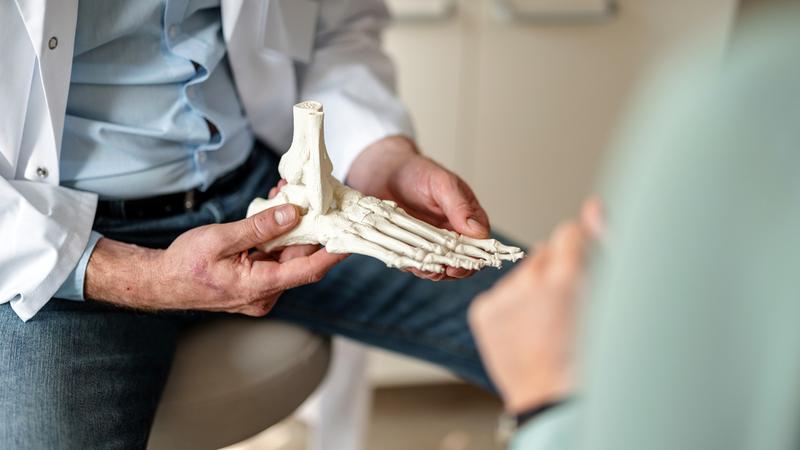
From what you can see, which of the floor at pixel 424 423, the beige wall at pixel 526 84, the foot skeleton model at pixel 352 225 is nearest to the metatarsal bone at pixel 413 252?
the foot skeleton model at pixel 352 225

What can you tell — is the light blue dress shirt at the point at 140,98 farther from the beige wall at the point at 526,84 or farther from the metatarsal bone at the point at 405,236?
the beige wall at the point at 526,84

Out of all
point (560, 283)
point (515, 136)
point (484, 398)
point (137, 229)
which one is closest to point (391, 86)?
point (137, 229)

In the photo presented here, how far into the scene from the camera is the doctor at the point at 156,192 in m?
0.74

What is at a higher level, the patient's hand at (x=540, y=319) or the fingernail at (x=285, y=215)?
the patient's hand at (x=540, y=319)

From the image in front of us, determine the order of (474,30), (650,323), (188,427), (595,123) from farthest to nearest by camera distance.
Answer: (595,123)
(474,30)
(188,427)
(650,323)

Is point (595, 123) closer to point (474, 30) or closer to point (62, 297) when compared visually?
point (474, 30)

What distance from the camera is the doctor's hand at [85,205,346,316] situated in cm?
70

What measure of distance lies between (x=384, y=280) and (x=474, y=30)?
54 cm

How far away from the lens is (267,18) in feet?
2.92

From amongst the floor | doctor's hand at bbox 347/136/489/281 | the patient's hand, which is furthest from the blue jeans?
the floor

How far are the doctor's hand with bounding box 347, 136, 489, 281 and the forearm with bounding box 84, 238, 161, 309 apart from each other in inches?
8.5

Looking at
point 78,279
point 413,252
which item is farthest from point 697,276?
point 78,279

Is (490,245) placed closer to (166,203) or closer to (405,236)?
(405,236)

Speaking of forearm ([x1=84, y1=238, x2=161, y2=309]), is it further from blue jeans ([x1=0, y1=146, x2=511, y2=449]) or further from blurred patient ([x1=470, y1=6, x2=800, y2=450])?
blurred patient ([x1=470, y1=6, x2=800, y2=450])
